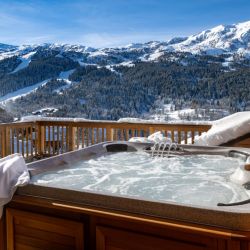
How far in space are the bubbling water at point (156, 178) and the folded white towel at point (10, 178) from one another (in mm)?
100

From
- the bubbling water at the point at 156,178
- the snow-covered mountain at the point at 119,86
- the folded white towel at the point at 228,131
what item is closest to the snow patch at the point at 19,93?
the snow-covered mountain at the point at 119,86

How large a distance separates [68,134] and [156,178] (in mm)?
3400

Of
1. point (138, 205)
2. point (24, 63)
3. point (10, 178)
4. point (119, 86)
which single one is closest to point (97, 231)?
point (138, 205)

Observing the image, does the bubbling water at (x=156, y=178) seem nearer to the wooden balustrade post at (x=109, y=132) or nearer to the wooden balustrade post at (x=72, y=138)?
the wooden balustrade post at (x=109, y=132)

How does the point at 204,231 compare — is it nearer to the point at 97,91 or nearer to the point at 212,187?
the point at 212,187

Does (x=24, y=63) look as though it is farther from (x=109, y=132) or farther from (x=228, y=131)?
(x=228, y=131)

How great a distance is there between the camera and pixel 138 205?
1.61 metres

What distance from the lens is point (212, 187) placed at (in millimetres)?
2295

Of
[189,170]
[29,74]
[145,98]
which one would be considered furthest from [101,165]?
[29,74]

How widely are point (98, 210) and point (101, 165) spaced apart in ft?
4.41

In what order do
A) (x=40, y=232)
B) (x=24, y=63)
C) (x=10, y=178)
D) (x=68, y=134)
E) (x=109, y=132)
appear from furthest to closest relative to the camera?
1. (x=24, y=63)
2. (x=68, y=134)
3. (x=109, y=132)
4. (x=10, y=178)
5. (x=40, y=232)

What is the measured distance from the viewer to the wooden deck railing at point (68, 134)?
5.17 m

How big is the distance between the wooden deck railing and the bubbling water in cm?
179

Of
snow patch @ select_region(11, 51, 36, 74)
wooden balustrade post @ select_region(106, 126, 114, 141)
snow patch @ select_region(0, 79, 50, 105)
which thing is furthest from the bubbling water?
snow patch @ select_region(11, 51, 36, 74)
